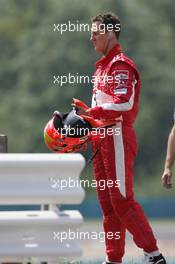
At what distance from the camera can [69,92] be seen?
112ft

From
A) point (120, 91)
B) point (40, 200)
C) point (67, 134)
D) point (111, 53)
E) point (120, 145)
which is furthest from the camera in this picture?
point (111, 53)

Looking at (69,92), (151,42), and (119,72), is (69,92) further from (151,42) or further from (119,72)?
(119,72)

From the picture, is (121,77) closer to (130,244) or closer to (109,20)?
(109,20)

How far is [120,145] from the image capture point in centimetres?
832

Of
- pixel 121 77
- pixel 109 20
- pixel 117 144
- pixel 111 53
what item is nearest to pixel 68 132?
pixel 117 144

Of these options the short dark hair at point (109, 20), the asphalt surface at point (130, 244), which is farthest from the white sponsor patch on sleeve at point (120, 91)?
the asphalt surface at point (130, 244)

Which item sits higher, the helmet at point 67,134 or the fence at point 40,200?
the helmet at point 67,134

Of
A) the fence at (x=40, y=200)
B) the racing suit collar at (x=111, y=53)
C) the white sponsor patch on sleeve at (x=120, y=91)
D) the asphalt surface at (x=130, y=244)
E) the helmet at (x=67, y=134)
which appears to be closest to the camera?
the fence at (x=40, y=200)

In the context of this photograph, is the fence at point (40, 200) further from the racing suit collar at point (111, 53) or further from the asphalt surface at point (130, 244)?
the racing suit collar at point (111, 53)

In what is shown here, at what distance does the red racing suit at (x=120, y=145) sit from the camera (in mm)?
8219

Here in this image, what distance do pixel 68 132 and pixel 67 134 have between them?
17mm

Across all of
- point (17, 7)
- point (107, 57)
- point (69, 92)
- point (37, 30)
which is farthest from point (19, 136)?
point (107, 57)

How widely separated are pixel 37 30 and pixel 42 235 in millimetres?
31596

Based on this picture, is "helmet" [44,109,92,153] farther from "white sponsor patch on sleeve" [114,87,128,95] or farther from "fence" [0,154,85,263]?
"fence" [0,154,85,263]
